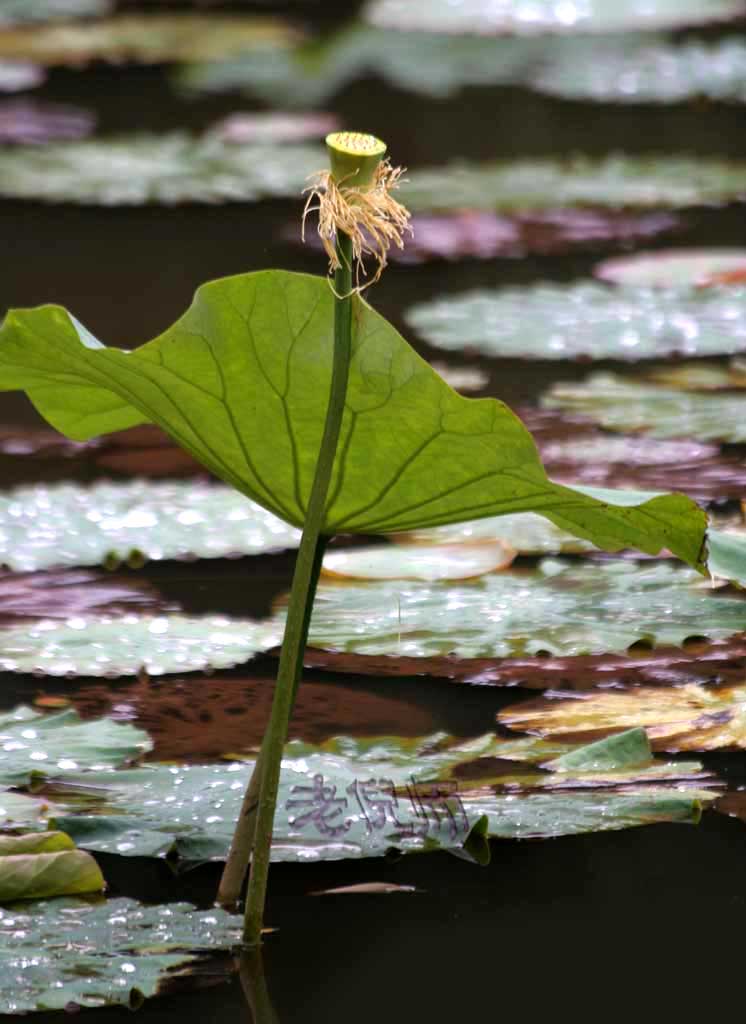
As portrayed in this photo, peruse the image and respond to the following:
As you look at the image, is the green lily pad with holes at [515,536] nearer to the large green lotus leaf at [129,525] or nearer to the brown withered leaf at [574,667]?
the large green lotus leaf at [129,525]

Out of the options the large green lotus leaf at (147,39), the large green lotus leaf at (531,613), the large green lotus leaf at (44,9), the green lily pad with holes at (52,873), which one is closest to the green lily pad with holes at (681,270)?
the large green lotus leaf at (531,613)

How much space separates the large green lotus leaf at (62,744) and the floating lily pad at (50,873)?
0.15m

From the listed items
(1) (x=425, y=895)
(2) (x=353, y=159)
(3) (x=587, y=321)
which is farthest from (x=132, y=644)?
(3) (x=587, y=321)

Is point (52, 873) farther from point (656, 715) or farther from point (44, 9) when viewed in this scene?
point (44, 9)

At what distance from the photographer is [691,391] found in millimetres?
2047

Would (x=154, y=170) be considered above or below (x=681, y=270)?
above

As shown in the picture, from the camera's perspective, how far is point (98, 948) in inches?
30.8

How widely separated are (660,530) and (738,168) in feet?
9.94

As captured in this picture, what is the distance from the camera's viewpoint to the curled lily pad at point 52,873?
846 mm

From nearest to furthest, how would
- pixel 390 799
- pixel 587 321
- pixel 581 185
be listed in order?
1. pixel 390 799
2. pixel 587 321
3. pixel 581 185

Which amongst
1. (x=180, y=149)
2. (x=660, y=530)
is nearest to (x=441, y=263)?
(x=180, y=149)

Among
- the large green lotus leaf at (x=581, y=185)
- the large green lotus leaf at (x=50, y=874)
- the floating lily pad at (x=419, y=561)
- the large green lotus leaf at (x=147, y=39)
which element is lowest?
the large green lotus leaf at (x=50, y=874)

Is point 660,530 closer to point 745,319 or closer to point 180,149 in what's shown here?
point 745,319

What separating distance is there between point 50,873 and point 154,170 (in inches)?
113
